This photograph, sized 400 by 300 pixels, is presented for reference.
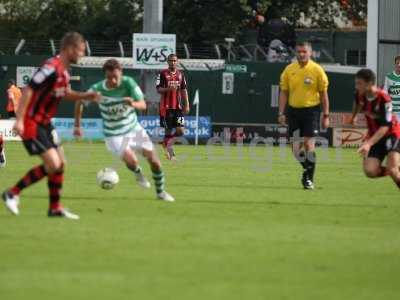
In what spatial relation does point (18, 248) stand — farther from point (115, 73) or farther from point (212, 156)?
point (212, 156)

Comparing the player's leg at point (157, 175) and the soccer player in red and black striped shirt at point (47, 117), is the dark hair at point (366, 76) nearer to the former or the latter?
the player's leg at point (157, 175)

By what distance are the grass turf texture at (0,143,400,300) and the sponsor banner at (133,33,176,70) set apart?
17570 mm

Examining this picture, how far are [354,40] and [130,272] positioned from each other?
45.4 meters

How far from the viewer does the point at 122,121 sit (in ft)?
50.6

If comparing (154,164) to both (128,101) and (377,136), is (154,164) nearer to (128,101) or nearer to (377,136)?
(128,101)

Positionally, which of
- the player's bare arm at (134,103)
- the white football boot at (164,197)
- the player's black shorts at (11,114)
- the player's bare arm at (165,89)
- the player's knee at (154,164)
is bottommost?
the player's black shorts at (11,114)

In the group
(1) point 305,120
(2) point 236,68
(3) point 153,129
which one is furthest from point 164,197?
(2) point 236,68

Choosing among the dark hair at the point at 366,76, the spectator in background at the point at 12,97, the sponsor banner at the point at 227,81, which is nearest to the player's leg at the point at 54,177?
the dark hair at the point at 366,76

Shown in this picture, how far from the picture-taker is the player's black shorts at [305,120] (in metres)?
18.0

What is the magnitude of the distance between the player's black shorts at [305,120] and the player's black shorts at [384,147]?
9.05ft

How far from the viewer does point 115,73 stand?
14.9 meters

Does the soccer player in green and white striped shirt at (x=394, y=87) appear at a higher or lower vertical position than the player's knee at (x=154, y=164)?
higher

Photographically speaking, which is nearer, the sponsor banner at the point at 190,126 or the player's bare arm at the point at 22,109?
the player's bare arm at the point at 22,109

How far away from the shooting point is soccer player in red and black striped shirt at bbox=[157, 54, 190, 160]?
2508 cm
